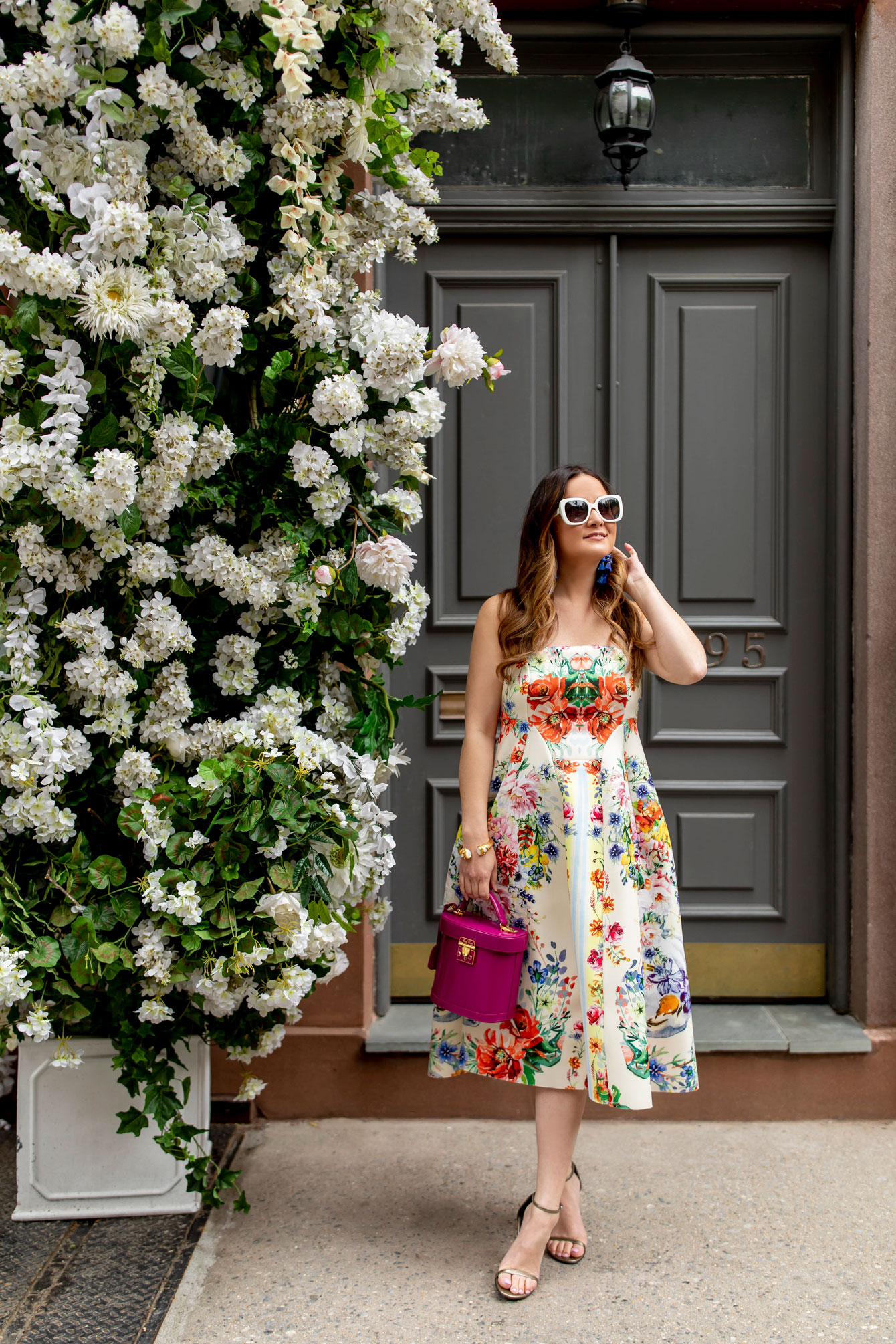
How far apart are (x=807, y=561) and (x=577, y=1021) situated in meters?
1.86

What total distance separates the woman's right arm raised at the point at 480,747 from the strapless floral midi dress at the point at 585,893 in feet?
0.13

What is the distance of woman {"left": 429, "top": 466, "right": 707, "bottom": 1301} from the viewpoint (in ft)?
8.30

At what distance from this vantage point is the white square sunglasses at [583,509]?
8.32ft

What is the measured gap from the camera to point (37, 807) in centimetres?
228

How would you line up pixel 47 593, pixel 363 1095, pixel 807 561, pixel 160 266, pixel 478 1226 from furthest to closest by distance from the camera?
1. pixel 807 561
2. pixel 363 1095
3. pixel 478 1226
4. pixel 47 593
5. pixel 160 266

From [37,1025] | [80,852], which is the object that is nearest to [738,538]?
[80,852]

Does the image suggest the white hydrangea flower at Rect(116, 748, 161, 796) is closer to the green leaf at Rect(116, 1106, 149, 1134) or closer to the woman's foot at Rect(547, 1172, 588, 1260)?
the green leaf at Rect(116, 1106, 149, 1134)

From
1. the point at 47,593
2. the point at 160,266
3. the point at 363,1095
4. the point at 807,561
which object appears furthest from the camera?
the point at 807,561

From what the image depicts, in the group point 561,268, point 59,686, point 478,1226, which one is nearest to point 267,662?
point 59,686

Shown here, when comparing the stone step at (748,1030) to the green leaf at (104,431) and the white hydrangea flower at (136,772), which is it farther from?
the green leaf at (104,431)

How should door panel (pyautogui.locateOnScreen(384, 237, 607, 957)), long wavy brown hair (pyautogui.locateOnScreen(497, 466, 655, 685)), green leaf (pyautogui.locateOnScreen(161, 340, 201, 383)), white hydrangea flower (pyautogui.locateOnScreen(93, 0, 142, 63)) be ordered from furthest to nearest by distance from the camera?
door panel (pyautogui.locateOnScreen(384, 237, 607, 957)) → long wavy brown hair (pyautogui.locateOnScreen(497, 466, 655, 685)) → green leaf (pyautogui.locateOnScreen(161, 340, 201, 383)) → white hydrangea flower (pyautogui.locateOnScreen(93, 0, 142, 63))

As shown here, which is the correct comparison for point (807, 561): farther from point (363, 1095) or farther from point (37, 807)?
point (37, 807)

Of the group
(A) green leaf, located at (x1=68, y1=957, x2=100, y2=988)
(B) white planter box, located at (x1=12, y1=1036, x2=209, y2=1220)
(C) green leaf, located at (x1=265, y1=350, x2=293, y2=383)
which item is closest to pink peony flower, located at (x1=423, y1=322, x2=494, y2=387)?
(C) green leaf, located at (x1=265, y1=350, x2=293, y2=383)

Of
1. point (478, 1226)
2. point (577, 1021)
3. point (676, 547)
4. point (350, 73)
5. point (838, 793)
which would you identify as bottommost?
point (478, 1226)
